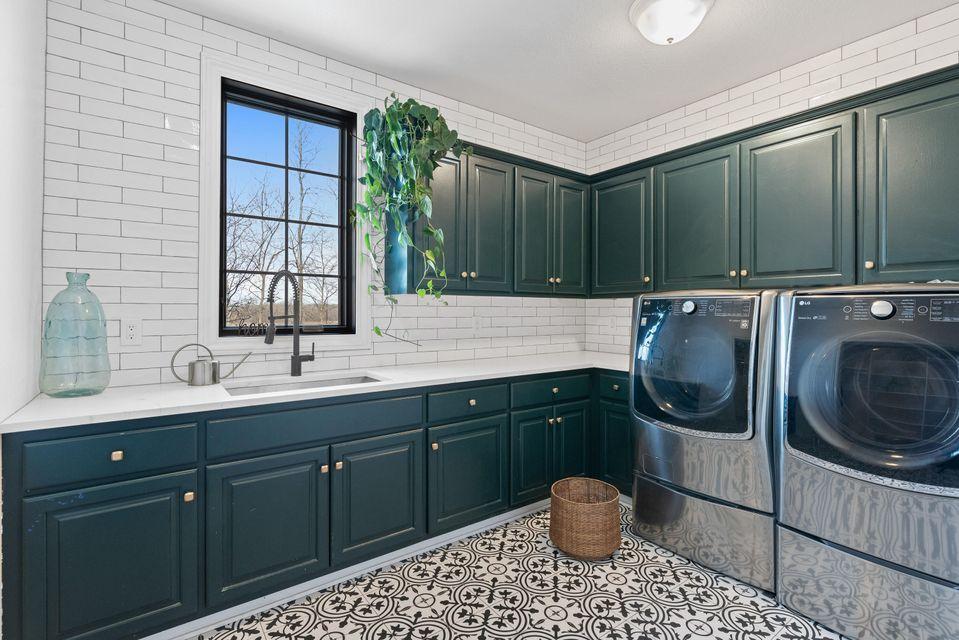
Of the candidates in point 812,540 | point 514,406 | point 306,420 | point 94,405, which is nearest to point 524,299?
point 514,406

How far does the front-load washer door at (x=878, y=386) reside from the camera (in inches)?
62.8

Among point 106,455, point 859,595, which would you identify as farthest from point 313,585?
point 859,595

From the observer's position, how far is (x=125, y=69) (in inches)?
80.5

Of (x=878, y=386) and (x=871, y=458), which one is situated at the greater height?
(x=878, y=386)

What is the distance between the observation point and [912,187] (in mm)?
2115

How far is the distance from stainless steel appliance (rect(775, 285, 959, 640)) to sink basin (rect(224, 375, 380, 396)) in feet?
6.51

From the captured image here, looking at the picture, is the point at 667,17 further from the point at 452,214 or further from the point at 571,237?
A: the point at 571,237

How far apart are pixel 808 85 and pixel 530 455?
2.62 metres

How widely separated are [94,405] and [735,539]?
2.73 m

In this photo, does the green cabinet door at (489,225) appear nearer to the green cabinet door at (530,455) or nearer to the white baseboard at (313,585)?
the green cabinet door at (530,455)

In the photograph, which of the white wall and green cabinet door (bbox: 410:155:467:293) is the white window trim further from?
green cabinet door (bbox: 410:155:467:293)

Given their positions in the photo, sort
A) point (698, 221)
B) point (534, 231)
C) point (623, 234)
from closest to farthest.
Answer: point (698, 221) < point (534, 231) < point (623, 234)

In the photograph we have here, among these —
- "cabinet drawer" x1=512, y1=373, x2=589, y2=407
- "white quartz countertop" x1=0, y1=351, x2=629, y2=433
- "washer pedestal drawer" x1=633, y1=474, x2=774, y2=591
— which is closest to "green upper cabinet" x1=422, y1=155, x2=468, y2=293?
"white quartz countertop" x1=0, y1=351, x2=629, y2=433

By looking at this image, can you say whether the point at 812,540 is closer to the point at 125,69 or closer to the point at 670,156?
the point at 670,156
